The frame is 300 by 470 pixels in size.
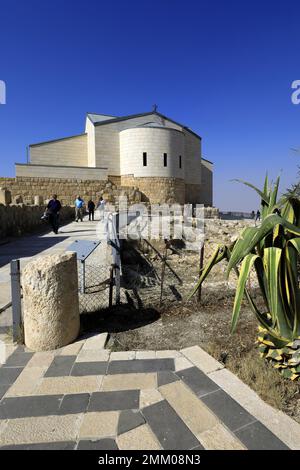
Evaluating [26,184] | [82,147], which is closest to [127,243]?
[26,184]

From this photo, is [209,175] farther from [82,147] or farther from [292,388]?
[292,388]

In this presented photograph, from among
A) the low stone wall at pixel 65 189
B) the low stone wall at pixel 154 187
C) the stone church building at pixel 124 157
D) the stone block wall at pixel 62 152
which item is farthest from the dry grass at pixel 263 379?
the stone block wall at pixel 62 152

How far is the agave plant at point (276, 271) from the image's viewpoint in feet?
6.19

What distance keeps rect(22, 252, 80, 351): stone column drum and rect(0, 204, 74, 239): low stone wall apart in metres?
7.32

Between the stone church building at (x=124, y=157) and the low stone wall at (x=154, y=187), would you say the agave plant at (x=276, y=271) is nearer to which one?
the stone church building at (x=124, y=157)

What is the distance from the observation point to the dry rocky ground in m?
2.09

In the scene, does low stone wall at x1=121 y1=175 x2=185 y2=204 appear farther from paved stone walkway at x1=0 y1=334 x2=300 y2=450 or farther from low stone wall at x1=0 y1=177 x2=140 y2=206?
paved stone walkway at x1=0 y1=334 x2=300 y2=450

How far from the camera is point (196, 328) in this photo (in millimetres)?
3285

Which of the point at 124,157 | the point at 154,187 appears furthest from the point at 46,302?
the point at 124,157

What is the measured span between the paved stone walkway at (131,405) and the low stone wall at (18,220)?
304 inches

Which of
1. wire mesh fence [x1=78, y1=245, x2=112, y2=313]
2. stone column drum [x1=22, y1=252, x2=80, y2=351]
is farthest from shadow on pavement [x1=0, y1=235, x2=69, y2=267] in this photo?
stone column drum [x1=22, y1=252, x2=80, y2=351]

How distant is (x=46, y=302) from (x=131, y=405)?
1264 mm
